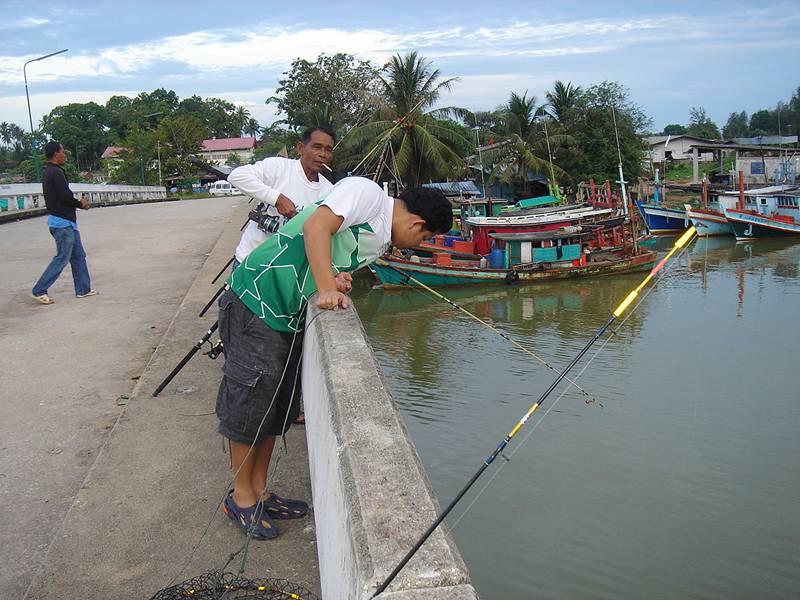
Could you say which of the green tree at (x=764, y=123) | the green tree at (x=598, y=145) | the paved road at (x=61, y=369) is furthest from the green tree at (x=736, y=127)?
the paved road at (x=61, y=369)

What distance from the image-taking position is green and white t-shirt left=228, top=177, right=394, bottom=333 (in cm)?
276

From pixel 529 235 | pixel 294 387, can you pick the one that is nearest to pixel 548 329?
pixel 529 235

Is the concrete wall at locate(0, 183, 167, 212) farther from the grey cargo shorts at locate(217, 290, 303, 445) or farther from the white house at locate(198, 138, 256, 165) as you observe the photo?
the white house at locate(198, 138, 256, 165)

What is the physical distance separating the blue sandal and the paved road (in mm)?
776

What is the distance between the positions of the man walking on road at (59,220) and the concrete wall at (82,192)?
12.3 meters

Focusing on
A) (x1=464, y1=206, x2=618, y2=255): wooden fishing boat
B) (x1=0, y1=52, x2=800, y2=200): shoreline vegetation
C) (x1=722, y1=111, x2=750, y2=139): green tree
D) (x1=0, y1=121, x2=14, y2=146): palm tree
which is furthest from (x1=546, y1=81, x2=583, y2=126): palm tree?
(x1=0, y1=121, x2=14, y2=146): palm tree

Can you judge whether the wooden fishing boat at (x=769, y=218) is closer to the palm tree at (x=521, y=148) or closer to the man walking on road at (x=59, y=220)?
the palm tree at (x=521, y=148)

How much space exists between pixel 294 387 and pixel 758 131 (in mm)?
89285

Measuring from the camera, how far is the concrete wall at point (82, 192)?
852 inches

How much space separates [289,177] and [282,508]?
7.69 ft

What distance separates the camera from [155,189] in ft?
139

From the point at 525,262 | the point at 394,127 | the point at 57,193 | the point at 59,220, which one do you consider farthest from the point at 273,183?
the point at 394,127

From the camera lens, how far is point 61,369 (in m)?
5.45

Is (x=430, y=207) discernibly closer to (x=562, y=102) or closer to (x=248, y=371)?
(x=248, y=371)
